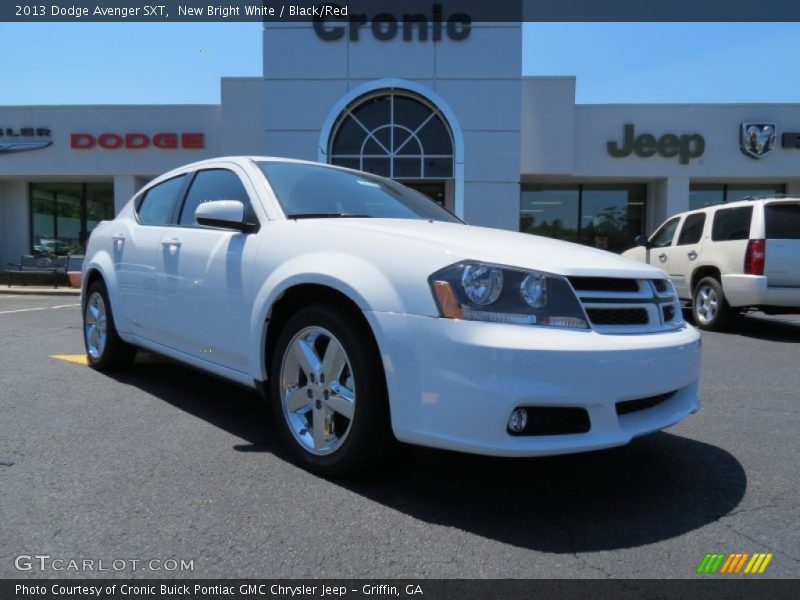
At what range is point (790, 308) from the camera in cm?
796

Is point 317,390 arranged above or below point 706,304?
above

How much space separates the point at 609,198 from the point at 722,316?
541 inches

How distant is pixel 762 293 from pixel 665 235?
2.82 metres

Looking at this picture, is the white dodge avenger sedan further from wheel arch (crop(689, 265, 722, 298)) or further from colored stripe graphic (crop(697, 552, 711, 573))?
wheel arch (crop(689, 265, 722, 298))

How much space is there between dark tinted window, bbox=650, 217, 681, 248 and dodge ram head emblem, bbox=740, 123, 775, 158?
11111 millimetres

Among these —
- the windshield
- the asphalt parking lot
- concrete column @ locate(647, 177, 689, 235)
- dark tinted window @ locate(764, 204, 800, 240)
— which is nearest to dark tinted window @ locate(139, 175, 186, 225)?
the windshield

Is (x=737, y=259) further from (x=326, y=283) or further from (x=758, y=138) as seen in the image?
(x=758, y=138)

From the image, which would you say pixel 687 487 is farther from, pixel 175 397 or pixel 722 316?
pixel 722 316

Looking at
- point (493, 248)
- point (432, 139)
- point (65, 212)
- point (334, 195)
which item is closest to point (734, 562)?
point (493, 248)

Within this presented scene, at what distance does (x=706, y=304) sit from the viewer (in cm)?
891

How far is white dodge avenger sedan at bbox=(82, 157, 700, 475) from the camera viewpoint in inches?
92.7

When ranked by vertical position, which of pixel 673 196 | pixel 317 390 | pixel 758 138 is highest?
pixel 758 138

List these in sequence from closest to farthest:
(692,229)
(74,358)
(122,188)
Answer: (74,358), (692,229), (122,188)
